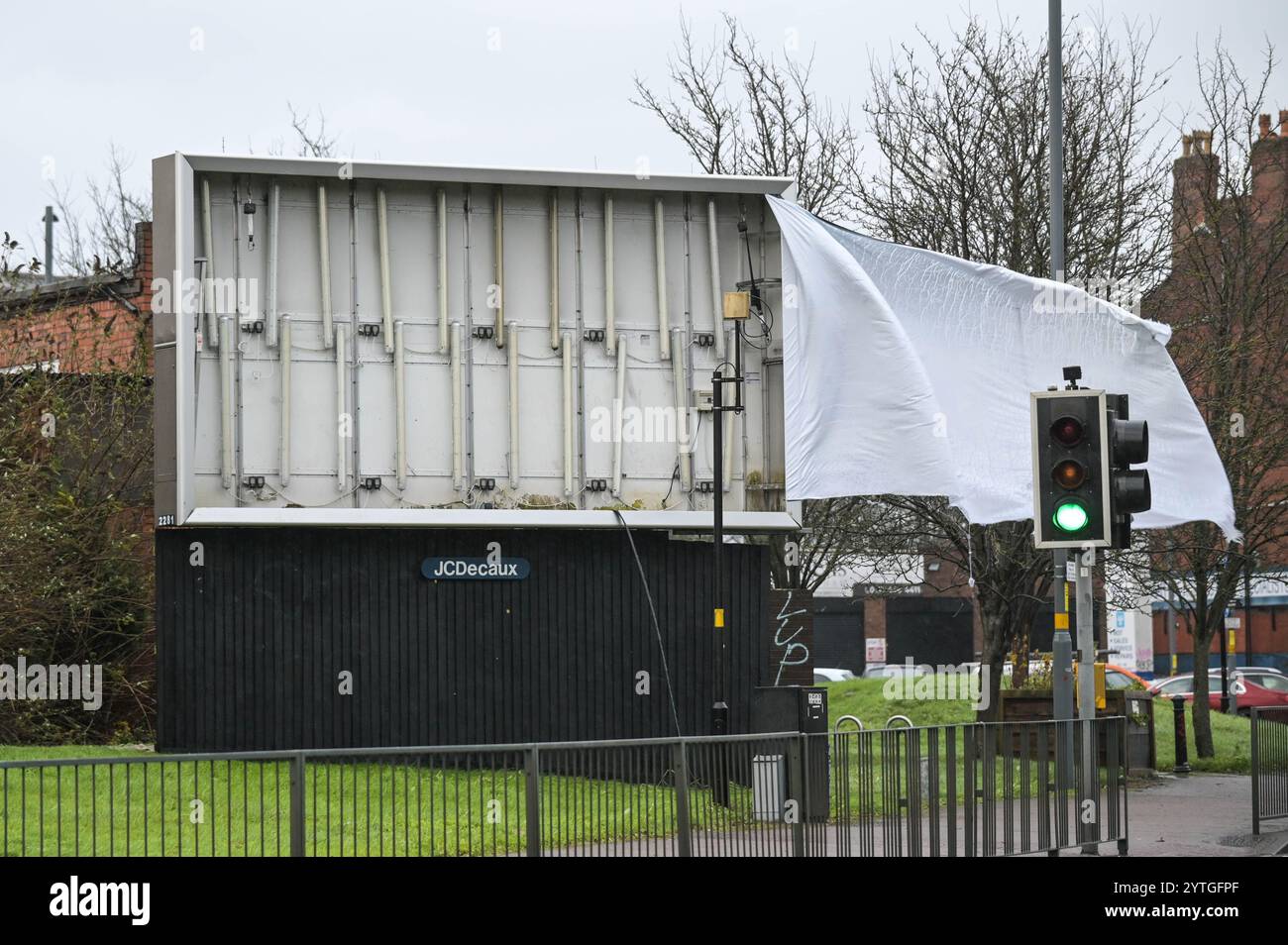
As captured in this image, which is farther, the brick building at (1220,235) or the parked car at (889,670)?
the parked car at (889,670)

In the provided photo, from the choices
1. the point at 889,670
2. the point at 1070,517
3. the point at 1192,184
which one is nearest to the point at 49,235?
the point at 889,670

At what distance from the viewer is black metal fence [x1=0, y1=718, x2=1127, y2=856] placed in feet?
33.2

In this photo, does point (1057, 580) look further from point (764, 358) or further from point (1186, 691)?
point (1186, 691)

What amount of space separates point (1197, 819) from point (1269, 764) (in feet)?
8.13

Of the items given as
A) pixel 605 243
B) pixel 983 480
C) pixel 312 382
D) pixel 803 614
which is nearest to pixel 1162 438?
pixel 983 480

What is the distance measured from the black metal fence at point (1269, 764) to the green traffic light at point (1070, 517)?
138 inches

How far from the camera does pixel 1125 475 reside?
1298 centimetres

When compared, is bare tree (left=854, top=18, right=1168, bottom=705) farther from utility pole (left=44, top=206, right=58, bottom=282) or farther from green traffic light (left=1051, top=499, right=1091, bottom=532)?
utility pole (left=44, top=206, right=58, bottom=282)

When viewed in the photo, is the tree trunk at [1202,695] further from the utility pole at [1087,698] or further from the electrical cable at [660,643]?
the electrical cable at [660,643]

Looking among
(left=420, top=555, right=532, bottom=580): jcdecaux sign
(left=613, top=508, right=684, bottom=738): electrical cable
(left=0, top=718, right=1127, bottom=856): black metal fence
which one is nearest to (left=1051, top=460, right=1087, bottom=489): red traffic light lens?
(left=0, top=718, right=1127, bottom=856): black metal fence

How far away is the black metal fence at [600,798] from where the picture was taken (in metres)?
10.1

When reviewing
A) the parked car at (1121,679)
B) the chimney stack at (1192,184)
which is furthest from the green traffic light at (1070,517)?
the parked car at (1121,679)

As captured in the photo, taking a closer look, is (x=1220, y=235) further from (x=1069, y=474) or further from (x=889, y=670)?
(x=889, y=670)

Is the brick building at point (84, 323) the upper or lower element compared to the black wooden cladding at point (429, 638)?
upper
